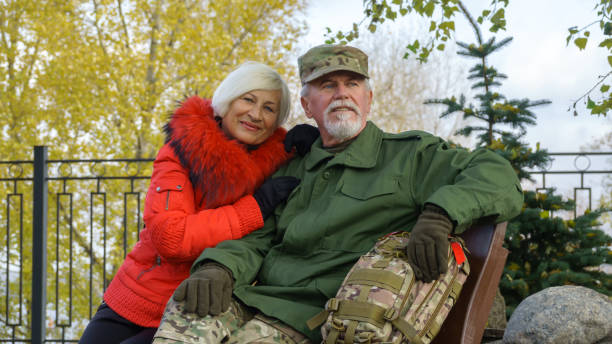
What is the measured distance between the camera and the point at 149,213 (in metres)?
2.20

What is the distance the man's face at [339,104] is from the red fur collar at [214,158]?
0.27m

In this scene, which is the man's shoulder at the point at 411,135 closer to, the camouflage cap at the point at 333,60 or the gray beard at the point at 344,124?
the gray beard at the point at 344,124

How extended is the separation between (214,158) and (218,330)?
0.77m

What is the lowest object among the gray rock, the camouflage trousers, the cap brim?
the gray rock

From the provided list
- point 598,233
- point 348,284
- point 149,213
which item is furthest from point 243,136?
point 598,233

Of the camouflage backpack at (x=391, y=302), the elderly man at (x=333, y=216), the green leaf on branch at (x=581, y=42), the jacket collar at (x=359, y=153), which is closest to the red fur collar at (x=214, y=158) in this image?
the elderly man at (x=333, y=216)

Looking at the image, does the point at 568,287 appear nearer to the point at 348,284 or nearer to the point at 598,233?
the point at 598,233

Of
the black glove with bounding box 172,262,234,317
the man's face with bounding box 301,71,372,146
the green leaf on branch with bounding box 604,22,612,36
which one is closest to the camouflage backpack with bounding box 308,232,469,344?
the black glove with bounding box 172,262,234,317

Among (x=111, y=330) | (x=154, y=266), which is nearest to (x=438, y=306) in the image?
(x=154, y=266)

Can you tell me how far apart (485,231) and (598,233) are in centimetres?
314

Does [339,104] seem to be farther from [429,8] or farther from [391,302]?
[429,8]

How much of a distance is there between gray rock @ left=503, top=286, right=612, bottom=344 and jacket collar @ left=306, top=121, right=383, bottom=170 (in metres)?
2.12

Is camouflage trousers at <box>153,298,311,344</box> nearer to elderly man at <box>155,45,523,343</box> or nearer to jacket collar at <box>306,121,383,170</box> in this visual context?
elderly man at <box>155,45,523,343</box>

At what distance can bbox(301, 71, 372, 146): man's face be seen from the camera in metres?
2.31
